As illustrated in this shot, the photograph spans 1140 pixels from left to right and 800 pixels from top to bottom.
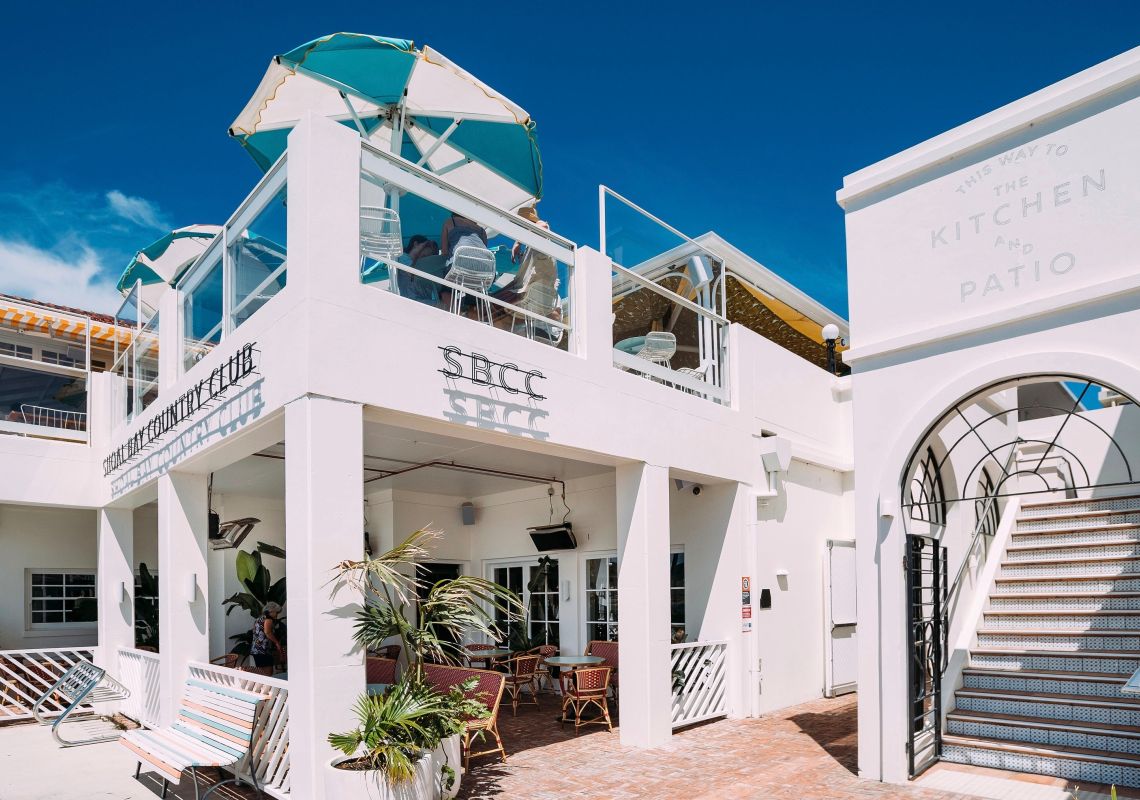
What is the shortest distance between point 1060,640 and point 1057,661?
0.28 meters

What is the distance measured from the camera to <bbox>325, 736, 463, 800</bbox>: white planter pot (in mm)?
5152

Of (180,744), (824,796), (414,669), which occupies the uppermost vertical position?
(414,669)

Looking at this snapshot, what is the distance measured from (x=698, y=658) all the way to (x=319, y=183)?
259 inches

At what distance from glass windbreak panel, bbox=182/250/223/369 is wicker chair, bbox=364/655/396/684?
3984 mm

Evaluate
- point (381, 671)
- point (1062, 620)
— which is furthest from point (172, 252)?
point (1062, 620)

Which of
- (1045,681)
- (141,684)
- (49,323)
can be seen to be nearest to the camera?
(1045,681)

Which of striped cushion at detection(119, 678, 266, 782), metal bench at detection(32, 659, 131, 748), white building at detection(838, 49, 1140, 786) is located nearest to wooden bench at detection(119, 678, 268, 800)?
striped cushion at detection(119, 678, 266, 782)

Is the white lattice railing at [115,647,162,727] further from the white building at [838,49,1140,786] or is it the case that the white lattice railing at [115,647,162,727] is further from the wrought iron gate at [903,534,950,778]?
the white building at [838,49,1140,786]

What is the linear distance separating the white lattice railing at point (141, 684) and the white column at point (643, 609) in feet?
16.4

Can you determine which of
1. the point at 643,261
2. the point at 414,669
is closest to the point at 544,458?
the point at 643,261

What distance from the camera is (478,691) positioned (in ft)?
25.1

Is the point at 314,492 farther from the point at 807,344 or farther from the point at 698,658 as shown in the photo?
the point at 807,344

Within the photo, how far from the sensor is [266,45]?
43.1 feet

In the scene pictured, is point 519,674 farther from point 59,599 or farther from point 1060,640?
point 59,599
